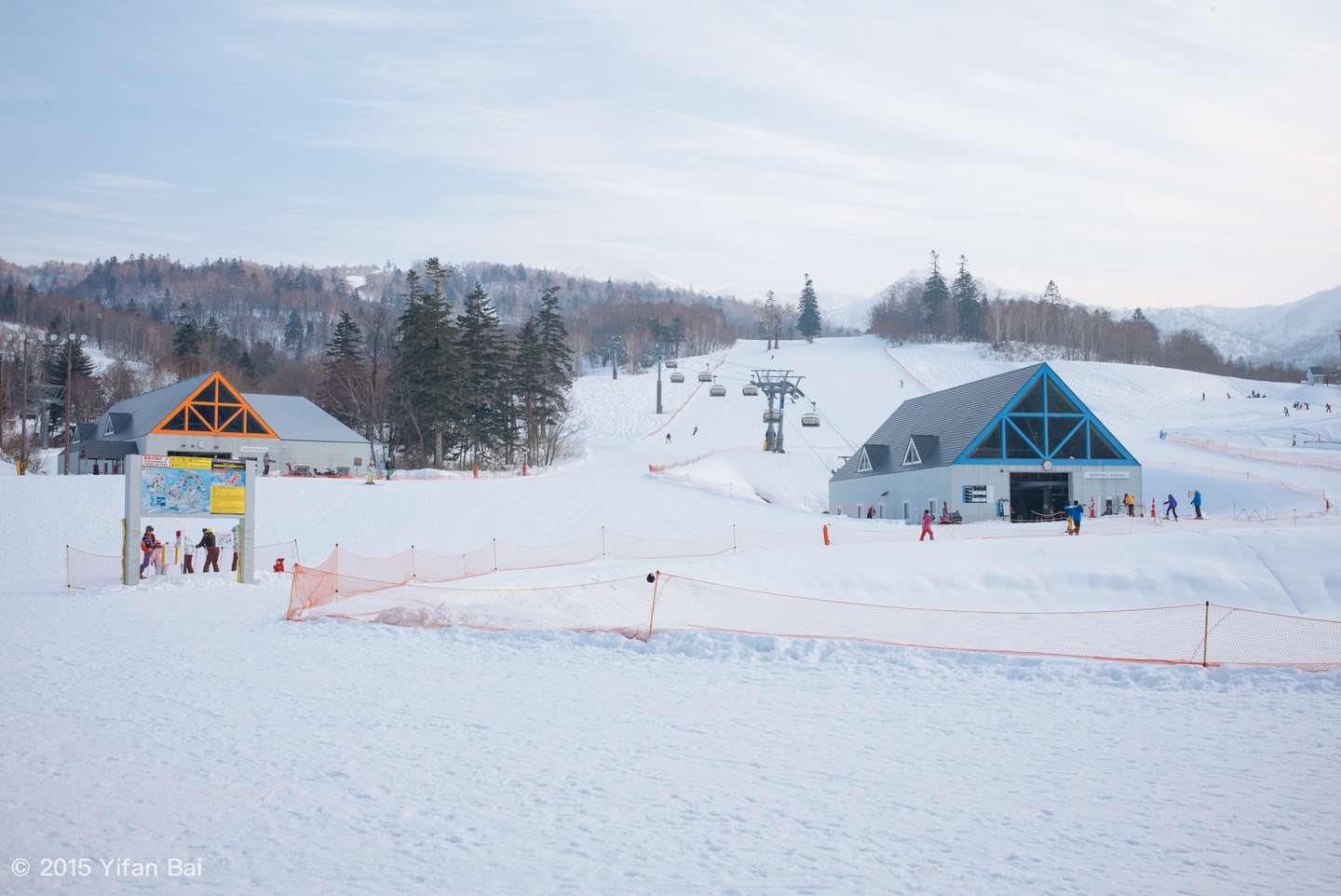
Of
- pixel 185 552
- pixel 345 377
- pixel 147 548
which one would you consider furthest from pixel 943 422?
pixel 345 377

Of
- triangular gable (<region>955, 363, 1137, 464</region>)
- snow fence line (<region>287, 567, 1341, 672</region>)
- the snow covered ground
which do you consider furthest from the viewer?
Result: triangular gable (<region>955, 363, 1137, 464</region>)

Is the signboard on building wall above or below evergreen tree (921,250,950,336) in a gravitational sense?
below

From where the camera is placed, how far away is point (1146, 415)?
9338cm

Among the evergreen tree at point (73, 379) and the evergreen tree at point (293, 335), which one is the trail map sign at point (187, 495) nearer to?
the evergreen tree at point (73, 379)

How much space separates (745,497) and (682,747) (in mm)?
36539

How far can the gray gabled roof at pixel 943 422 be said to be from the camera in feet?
137

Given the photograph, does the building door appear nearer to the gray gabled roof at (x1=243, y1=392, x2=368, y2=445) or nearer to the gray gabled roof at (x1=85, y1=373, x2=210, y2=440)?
the gray gabled roof at (x1=243, y1=392, x2=368, y2=445)

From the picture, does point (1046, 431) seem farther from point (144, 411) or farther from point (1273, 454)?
point (144, 411)

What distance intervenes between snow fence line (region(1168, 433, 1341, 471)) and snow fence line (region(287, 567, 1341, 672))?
125 feet

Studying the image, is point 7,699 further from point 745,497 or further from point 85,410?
point 85,410

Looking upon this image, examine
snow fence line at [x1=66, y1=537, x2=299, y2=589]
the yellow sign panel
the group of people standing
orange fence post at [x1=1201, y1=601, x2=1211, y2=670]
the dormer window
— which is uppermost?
the dormer window

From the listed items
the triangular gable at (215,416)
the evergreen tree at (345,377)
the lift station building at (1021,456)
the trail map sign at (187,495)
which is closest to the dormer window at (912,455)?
the lift station building at (1021,456)

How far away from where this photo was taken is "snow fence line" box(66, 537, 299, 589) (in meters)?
25.6

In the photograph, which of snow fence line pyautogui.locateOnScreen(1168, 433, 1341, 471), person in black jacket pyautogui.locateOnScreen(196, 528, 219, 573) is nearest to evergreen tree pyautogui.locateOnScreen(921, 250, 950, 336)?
snow fence line pyautogui.locateOnScreen(1168, 433, 1341, 471)
